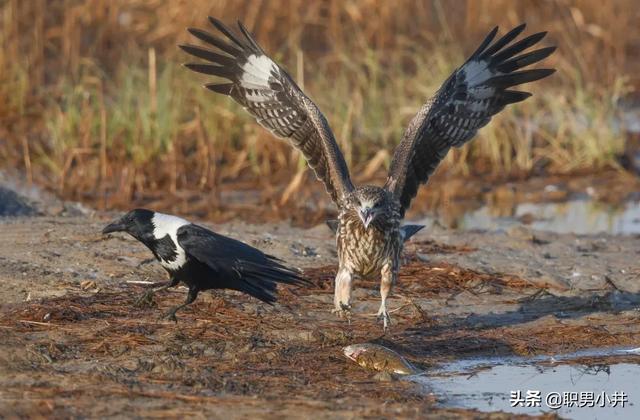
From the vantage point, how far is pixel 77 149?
11.7 meters

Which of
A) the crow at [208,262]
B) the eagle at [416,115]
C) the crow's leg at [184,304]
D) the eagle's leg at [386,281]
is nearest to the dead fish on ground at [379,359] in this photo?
the crow at [208,262]

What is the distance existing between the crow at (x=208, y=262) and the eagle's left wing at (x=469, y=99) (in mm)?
1592

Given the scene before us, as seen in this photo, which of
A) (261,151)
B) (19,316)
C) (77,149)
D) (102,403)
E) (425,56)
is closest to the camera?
(102,403)

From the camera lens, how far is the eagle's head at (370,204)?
7504 mm

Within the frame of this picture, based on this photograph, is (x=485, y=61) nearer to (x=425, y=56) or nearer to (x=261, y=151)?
(x=261, y=151)

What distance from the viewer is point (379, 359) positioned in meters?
6.66

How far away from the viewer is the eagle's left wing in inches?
338

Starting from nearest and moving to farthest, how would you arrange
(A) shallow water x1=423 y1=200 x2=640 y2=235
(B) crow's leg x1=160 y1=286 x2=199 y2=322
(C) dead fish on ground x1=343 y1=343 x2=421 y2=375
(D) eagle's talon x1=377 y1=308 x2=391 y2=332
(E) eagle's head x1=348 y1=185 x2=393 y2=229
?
(C) dead fish on ground x1=343 y1=343 x2=421 y2=375 → (B) crow's leg x1=160 y1=286 x2=199 y2=322 → (D) eagle's talon x1=377 y1=308 x2=391 y2=332 → (E) eagle's head x1=348 y1=185 x2=393 y2=229 → (A) shallow water x1=423 y1=200 x2=640 y2=235

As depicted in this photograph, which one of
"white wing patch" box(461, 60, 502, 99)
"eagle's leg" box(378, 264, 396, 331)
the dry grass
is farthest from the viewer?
the dry grass

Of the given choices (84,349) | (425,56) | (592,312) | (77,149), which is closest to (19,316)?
(84,349)

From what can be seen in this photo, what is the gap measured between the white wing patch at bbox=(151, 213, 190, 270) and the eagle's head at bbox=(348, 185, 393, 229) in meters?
1.05

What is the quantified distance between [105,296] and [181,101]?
17.7 feet

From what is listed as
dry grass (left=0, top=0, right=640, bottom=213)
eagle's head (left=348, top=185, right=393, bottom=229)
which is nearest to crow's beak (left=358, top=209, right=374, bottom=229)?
eagle's head (left=348, top=185, right=393, bottom=229)

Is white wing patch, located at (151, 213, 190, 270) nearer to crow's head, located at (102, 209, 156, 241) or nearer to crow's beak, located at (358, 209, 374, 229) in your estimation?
crow's head, located at (102, 209, 156, 241)
